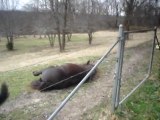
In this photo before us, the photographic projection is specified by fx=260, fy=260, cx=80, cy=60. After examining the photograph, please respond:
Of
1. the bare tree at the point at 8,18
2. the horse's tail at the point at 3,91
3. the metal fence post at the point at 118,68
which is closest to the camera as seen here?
the metal fence post at the point at 118,68

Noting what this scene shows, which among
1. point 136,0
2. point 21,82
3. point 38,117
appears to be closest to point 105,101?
point 38,117

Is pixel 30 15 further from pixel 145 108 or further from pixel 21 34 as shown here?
pixel 145 108

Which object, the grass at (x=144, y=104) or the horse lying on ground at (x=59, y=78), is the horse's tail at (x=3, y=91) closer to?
the horse lying on ground at (x=59, y=78)

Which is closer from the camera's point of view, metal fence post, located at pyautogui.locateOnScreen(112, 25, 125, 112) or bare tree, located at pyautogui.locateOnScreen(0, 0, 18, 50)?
metal fence post, located at pyautogui.locateOnScreen(112, 25, 125, 112)

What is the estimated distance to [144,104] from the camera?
505 cm

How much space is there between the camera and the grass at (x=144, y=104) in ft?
15.0

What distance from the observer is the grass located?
4561mm

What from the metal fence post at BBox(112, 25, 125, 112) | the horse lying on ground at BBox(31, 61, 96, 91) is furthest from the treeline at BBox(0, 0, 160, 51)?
the metal fence post at BBox(112, 25, 125, 112)

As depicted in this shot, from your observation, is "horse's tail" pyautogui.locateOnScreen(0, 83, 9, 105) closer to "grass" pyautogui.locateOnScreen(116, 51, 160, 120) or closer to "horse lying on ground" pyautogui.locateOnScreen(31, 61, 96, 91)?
"horse lying on ground" pyautogui.locateOnScreen(31, 61, 96, 91)

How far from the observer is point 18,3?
45250mm

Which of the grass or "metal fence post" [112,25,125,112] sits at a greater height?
"metal fence post" [112,25,125,112]

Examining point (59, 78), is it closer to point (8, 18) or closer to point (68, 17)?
point (68, 17)

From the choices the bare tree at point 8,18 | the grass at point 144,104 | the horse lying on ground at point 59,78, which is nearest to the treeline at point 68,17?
the bare tree at point 8,18

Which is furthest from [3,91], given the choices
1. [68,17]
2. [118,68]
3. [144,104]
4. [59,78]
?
[68,17]
